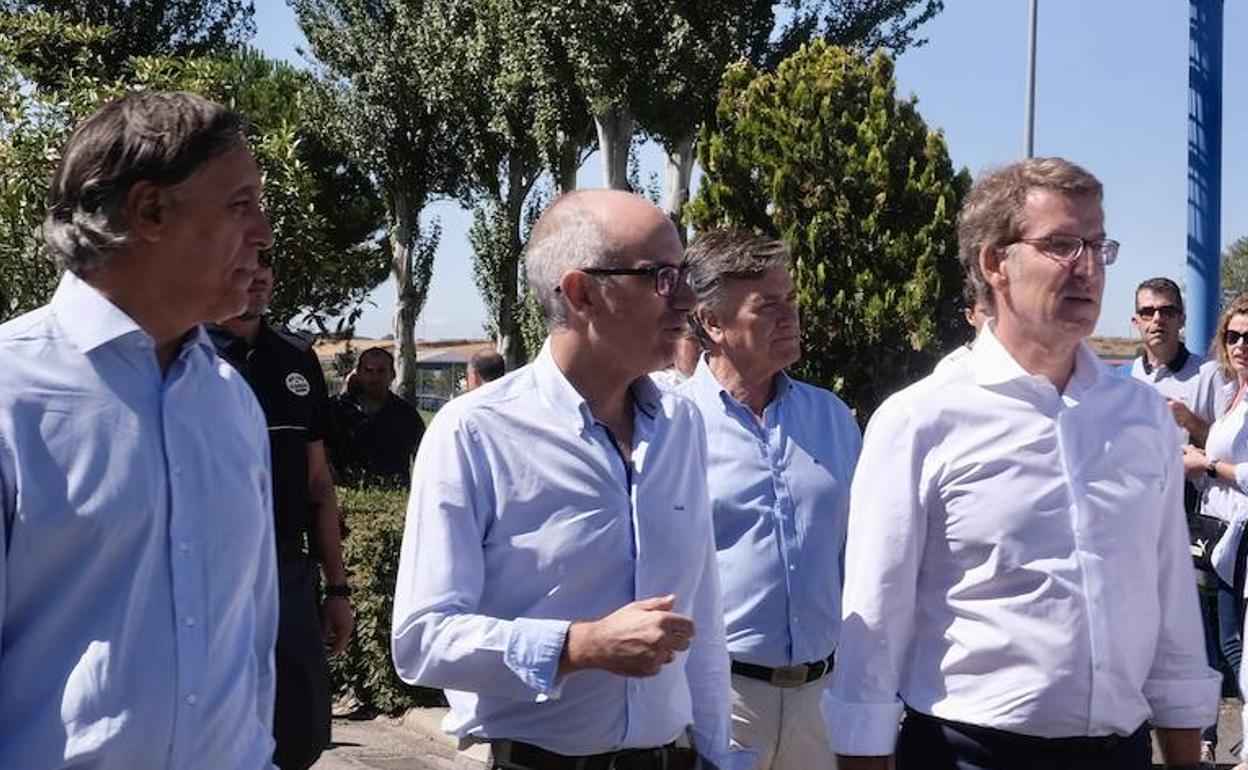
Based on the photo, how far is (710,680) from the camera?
3.36 meters

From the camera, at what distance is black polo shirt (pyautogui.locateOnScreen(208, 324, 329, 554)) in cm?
486

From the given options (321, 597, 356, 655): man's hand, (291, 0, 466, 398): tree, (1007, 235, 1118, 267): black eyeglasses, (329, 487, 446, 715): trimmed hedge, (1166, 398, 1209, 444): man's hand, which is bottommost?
(329, 487, 446, 715): trimmed hedge

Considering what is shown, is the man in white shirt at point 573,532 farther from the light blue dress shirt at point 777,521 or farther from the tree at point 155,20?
the tree at point 155,20

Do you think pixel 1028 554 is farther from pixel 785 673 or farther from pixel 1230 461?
pixel 1230 461

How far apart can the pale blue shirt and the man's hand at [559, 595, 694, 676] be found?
7 cm

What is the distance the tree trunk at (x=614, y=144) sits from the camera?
2808 centimetres

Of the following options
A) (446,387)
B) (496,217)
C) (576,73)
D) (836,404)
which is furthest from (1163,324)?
(446,387)

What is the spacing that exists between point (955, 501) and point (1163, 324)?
508cm

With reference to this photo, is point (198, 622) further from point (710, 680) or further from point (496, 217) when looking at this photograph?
point (496, 217)

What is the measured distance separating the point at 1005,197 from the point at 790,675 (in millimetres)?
1584

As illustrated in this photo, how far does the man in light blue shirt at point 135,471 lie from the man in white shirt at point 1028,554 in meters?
1.25

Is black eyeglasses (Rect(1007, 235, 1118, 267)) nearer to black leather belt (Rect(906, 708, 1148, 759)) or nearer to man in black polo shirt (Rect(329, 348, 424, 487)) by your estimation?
black leather belt (Rect(906, 708, 1148, 759))

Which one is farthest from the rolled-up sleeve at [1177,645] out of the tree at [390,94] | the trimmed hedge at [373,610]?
the tree at [390,94]

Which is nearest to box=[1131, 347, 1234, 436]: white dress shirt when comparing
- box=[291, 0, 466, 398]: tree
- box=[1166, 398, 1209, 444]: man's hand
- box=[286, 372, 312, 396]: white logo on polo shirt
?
box=[1166, 398, 1209, 444]: man's hand
